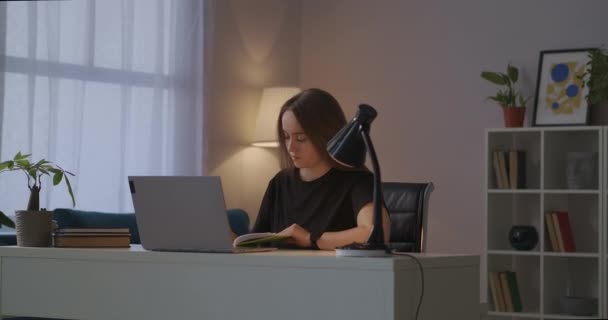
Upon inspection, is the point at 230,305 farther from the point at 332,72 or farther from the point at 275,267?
the point at 332,72

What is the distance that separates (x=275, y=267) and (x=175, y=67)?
2.70m

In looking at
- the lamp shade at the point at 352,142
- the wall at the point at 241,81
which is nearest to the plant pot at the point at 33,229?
the lamp shade at the point at 352,142

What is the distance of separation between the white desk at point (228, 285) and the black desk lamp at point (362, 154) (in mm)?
66

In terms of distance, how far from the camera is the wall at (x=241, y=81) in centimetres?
516

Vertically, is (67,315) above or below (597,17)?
below

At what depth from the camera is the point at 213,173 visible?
Answer: 16.9 ft

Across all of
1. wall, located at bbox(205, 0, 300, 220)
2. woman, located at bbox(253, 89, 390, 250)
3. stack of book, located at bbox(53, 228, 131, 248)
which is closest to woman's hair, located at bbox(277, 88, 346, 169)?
woman, located at bbox(253, 89, 390, 250)

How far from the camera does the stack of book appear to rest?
2826 millimetres

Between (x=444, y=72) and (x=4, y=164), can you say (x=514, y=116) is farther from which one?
(x=4, y=164)

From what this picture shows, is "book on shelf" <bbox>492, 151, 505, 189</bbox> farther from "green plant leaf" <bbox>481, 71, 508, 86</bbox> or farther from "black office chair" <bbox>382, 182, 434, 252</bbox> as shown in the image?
"black office chair" <bbox>382, 182, 434, 252</bbox>

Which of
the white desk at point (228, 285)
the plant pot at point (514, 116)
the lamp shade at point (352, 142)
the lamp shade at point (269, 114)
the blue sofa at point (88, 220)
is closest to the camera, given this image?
the white desk at point (228, 285)

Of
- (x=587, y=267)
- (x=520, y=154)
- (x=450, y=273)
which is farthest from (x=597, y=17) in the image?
(x=450, y=273)

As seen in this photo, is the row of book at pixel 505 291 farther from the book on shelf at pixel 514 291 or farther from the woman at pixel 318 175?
the woman at pixel 318 175

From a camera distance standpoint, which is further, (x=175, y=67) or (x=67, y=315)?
(x=175, y=67)
